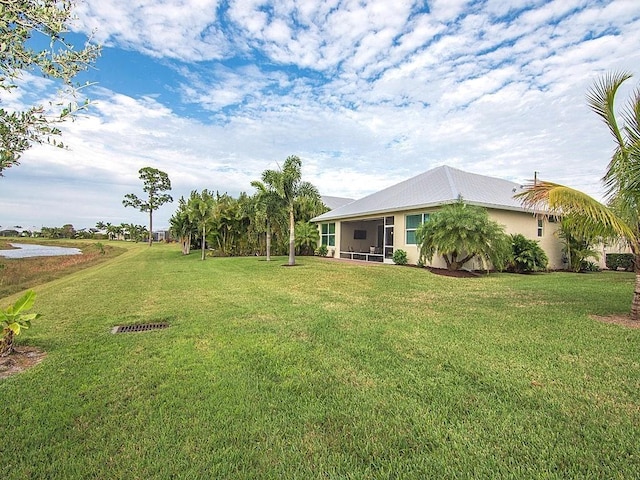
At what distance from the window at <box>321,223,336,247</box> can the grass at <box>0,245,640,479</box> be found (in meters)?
16.7

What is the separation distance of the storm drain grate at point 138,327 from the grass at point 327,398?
0.66 feet

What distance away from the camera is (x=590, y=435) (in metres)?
2.41

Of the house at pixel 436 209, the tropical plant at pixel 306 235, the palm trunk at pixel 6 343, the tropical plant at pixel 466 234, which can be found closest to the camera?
the palm trunk at pixel 6 343

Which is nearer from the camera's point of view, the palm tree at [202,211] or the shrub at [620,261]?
the shrub at [620,261]

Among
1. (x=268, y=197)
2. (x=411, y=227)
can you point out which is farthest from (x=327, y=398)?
(x=268, y=197)

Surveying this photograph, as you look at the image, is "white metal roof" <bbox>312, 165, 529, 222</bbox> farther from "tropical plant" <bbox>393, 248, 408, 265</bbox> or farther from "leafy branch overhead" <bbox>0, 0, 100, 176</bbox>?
"leafy branch overhead" <bbox>0, 0, 100, 176</bbox>

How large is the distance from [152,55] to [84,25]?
26.6ft

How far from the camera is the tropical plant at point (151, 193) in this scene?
143 ft

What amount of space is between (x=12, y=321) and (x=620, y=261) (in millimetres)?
23986

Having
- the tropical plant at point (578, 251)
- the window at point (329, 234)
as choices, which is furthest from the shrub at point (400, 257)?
the tropical plant at point (578, 251)

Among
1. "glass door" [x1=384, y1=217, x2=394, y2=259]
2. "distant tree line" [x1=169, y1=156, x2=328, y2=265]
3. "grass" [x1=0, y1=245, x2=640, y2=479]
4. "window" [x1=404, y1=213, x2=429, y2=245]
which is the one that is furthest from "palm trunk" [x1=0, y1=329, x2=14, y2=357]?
"distant tree line" [x1=169, y1=156, x2=328, y2=265]

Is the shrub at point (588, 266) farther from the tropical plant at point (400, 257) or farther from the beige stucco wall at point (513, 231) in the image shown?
the tropical plant at point (400, 257)

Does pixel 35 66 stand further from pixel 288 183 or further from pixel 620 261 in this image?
pixel 620 261

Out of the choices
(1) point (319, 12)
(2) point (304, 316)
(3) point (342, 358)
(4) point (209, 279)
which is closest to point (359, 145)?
(1) point (319, 12)
